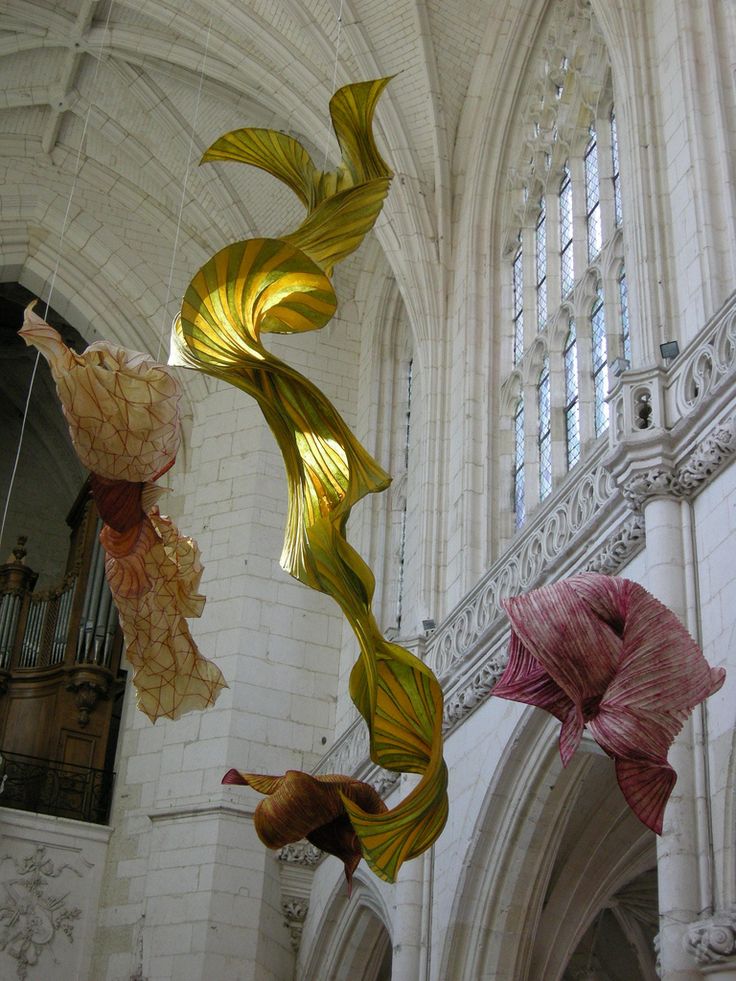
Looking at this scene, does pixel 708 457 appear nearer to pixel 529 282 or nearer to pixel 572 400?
pixel 572 400

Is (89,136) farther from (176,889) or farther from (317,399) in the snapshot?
(317,399)

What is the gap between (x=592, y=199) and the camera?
39.1 feet

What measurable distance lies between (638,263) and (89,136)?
885 cm

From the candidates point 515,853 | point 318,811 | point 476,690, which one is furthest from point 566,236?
point 318,811

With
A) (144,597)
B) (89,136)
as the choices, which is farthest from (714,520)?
(89,136)

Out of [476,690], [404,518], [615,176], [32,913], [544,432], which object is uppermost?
[615,176]

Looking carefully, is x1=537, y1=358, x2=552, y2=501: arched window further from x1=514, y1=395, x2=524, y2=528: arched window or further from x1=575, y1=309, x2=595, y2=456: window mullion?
x1=575, y1=309, x2=595, y2=456: window mullion

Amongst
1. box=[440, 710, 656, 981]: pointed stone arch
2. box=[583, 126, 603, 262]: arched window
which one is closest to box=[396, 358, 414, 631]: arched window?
box=[583, 126, 603, 262]: arched window

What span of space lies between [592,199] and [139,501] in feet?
18.7

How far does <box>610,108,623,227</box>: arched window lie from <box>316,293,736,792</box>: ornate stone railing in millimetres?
2672

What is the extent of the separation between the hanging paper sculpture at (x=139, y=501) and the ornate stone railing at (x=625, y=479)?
2320 mm

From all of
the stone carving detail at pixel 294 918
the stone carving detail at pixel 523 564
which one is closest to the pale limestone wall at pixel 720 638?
the stone carving detail at pixel 523 564

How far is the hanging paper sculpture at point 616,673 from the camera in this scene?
5742 mm

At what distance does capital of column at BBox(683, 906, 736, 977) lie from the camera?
6.41 metres
